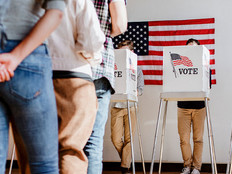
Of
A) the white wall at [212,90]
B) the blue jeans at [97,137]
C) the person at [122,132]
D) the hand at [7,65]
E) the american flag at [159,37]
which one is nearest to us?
the hand at [7,65]

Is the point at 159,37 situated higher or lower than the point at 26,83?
higher

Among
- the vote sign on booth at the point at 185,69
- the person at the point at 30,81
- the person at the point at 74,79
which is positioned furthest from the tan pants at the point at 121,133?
the person at the point at 30,81

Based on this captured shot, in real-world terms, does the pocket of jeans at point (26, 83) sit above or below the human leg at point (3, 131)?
above

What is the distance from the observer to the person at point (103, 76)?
133 cm

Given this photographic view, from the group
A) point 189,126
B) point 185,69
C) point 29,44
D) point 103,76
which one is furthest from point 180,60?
point 29,44

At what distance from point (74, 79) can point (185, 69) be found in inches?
79.9

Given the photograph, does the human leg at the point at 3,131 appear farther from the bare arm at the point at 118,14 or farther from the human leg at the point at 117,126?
the human leg at the point at 117,126

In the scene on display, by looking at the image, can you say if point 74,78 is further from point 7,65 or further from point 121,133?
point 121,133

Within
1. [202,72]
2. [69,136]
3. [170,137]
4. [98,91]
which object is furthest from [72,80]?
[170,137]

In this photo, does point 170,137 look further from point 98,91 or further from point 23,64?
point 23,64

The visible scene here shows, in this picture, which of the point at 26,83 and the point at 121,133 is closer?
the point at 26,83

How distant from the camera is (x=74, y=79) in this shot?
1.10m

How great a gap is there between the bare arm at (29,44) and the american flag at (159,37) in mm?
3838

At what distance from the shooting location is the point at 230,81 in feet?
A: 14.8
